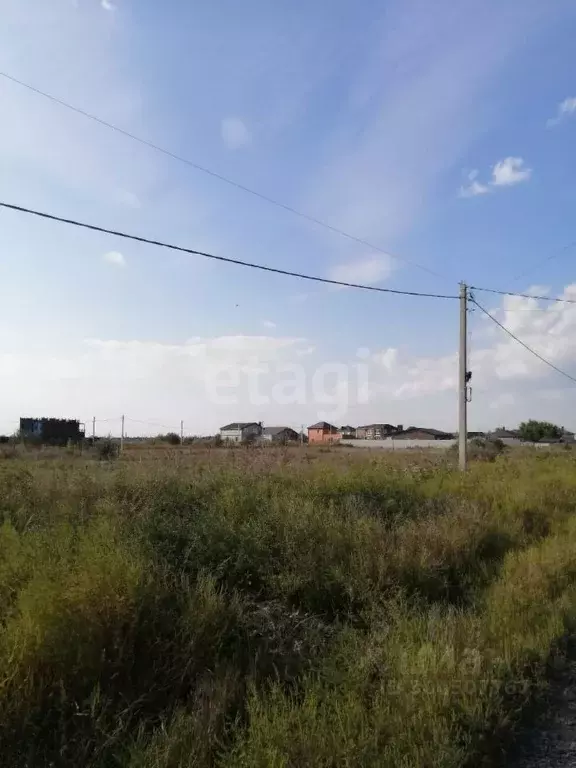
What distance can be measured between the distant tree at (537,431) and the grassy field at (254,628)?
265ft

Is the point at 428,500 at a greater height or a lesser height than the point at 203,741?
greater

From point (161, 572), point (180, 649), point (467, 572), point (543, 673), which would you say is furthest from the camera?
point (467, 572)

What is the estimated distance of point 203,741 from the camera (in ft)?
10.3

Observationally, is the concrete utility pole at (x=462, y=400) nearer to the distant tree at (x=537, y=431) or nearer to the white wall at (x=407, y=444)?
the white wall at (x=407, y=444)

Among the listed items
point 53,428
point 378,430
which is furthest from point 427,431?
point 53,428

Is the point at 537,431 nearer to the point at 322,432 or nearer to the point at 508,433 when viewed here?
the point at 508,433

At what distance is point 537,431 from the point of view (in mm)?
81188

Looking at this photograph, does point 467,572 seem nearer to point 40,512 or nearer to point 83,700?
point 83,700

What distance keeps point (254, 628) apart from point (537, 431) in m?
85.7

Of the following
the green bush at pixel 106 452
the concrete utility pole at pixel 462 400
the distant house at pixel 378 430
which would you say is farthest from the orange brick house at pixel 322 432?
the concrete utility pole at pixel 462 400

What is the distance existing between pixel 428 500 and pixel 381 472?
2274mm

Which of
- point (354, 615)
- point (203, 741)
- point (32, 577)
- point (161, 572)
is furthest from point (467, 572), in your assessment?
point (32, 577)

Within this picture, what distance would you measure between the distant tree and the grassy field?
265 feet

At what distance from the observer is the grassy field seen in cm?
317
